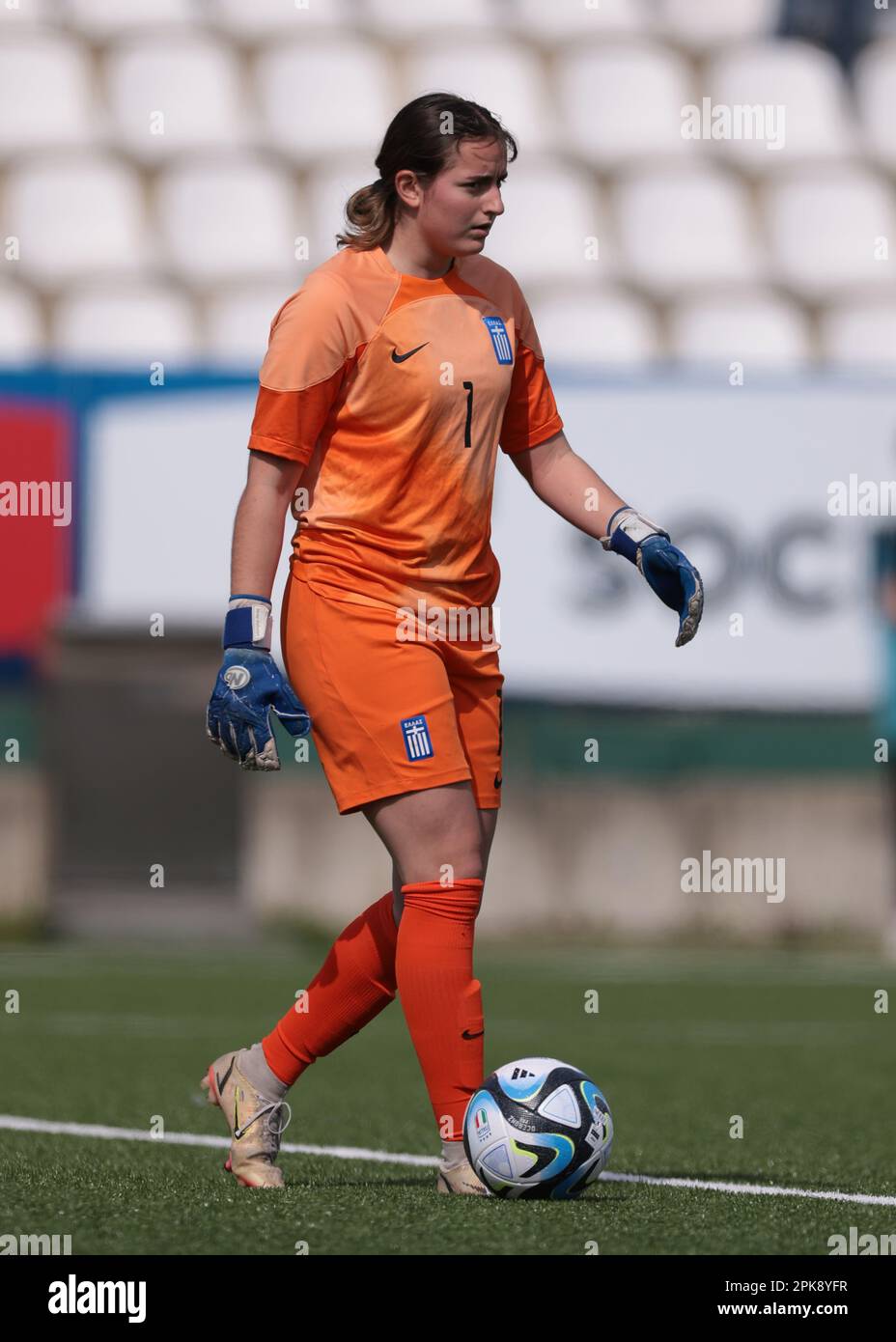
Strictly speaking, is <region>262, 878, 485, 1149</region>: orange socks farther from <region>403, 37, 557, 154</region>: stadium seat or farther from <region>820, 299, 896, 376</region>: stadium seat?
<region>403, 37, 557, 154</region>: stadium seat

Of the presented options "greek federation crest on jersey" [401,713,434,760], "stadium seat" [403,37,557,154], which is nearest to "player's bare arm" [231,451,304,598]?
"greek federation crest on jersey" [401,713,434,760]

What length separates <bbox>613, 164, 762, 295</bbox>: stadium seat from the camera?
21109 mm

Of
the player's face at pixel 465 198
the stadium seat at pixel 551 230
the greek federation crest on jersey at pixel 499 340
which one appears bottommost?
the greek federation crest on jersey at pixel 499 340

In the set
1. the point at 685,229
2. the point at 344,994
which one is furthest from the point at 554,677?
the point at 344,994

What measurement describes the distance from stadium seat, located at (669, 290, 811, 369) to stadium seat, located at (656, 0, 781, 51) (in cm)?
473

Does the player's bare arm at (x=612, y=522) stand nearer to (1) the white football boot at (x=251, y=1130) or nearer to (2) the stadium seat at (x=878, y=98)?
(1) the white football boot at (x=251, y=1130)

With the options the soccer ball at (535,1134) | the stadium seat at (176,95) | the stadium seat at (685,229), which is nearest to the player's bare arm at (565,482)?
the soccer ball at (535,1134)

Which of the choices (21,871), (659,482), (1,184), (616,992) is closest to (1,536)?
(21,871)

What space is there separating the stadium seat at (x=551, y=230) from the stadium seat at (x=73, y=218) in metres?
3.27

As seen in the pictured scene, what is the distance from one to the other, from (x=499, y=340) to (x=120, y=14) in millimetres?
20212

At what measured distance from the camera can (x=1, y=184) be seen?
21.2 m

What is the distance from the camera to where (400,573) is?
14.2 feet

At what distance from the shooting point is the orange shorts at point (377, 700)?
4.22m
